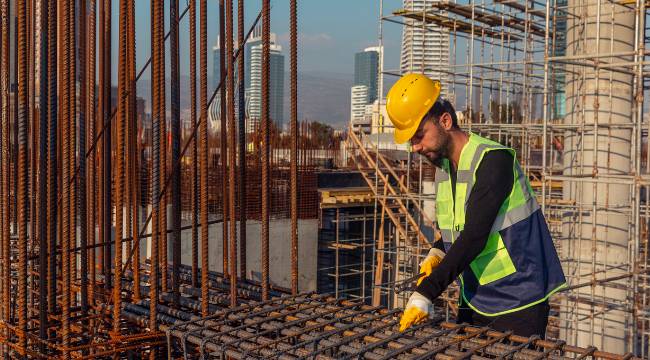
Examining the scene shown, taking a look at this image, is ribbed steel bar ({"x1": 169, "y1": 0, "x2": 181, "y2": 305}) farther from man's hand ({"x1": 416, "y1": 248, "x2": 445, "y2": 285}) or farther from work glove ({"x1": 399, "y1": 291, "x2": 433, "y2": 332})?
work glove ({"x1": 399, "y1": 291, "x2": 433, "y2": 332})

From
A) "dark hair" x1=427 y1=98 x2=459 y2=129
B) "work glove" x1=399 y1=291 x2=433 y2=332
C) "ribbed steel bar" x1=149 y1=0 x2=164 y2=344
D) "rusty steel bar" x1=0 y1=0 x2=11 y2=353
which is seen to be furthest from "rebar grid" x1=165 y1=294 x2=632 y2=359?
"rusty steel bar" x1=0 y1=0 x2=11 y2=353

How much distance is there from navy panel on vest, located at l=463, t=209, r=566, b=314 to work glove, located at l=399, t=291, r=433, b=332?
44 cm

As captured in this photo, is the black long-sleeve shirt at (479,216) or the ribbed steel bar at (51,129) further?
the ribbed steel bar at (51,129)

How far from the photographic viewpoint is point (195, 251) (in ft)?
17.2

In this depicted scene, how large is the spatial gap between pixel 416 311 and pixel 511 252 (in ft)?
1.89

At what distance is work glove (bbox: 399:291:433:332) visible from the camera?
301 centimetres

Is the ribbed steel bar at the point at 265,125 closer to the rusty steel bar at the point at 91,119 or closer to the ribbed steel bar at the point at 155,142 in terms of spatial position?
the ribbed steel bar at the point at 155,142

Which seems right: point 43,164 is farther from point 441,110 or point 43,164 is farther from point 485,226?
point 485,226

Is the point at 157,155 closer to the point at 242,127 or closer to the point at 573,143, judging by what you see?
the point at 242,127

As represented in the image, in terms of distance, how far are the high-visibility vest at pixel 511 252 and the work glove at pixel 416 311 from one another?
415mm

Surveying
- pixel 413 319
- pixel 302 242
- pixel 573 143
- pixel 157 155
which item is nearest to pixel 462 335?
pixel 413 319

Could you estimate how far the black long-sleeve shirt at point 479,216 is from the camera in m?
3.09

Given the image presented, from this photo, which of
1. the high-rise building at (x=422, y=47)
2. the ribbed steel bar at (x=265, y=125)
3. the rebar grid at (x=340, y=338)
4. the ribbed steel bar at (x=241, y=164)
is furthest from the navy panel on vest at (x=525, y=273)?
the high-rise building at (x=422, y=47)

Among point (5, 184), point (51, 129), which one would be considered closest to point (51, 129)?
point (51, 129)
